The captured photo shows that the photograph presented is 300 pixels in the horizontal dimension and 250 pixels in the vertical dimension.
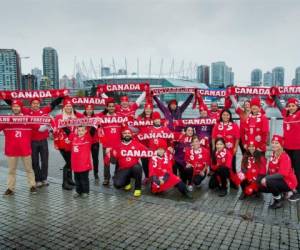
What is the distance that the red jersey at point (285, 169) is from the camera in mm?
5426

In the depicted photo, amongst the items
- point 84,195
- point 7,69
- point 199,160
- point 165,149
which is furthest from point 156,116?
point 7,69

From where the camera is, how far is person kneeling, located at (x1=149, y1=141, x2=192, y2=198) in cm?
607

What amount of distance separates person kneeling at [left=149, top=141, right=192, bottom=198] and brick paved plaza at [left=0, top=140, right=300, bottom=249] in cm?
19

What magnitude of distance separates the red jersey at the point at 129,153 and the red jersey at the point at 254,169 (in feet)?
6.74

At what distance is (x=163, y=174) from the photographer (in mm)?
6230

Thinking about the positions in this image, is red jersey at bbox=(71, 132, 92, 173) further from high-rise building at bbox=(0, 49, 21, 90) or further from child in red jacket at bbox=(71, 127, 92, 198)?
high-rise building at bbox=(0, 49, 21, 90)

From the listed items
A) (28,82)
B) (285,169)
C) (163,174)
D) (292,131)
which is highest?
(28,82)

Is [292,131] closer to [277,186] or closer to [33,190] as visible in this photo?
[277,186]

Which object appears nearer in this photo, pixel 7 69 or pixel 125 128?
pixel 125 128

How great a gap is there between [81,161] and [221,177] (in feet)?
9.49

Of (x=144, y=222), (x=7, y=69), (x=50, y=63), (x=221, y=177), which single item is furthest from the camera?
(x=50, y=63)

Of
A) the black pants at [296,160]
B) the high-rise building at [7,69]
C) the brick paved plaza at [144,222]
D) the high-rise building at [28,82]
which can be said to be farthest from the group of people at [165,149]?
the high-rise building at [7,69]

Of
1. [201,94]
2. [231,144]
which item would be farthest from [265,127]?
[201,94]

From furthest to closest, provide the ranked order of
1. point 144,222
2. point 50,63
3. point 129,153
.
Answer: point 50,63 → point 129,153 → point 144,222
